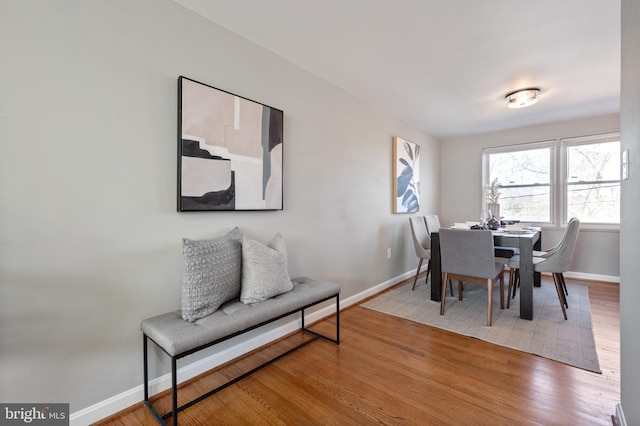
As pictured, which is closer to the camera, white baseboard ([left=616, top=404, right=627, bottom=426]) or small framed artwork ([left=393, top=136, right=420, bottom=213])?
white baseboard ([left=616, top=404, right=627, bottom=426])

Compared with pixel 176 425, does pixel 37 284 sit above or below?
above

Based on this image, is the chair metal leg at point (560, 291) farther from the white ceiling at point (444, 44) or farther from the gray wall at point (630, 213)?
the white ceiling at point (444, 44)

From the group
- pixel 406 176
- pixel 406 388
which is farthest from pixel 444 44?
pixel 406 388

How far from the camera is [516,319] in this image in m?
2.62

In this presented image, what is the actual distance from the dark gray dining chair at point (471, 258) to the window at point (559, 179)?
168 centimetres

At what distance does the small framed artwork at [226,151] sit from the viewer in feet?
5.53

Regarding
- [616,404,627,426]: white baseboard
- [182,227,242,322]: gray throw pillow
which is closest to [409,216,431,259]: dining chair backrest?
[616,404,627,426]: white baseboard

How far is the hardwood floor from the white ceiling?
231cm

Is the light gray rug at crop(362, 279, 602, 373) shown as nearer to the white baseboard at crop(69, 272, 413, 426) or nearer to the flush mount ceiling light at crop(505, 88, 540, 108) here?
the white baseboard at crop(69, 272, 413, 426)

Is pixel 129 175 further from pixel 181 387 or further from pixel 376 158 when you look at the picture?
pixel 376 158

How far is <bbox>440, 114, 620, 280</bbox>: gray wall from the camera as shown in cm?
380

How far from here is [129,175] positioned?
150 cm

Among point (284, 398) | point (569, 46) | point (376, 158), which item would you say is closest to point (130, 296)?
point (284, 398)

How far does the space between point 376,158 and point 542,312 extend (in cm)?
235
